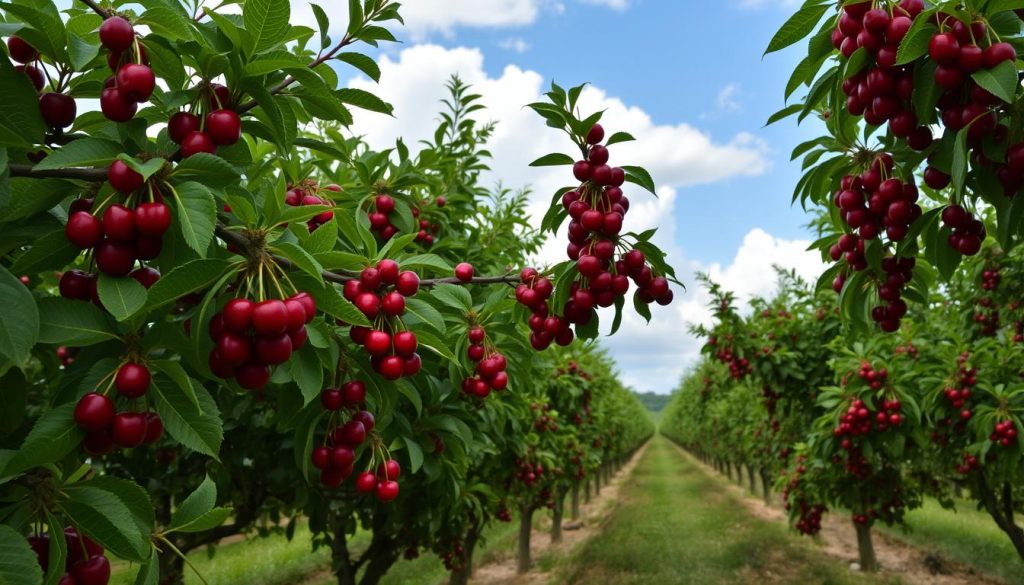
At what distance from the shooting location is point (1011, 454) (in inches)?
202

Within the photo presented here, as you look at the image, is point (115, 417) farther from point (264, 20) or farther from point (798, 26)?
point (798, 26)

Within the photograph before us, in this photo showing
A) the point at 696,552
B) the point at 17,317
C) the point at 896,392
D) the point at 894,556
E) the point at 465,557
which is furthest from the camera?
the point at 696,552

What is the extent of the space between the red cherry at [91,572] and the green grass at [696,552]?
11961 mm

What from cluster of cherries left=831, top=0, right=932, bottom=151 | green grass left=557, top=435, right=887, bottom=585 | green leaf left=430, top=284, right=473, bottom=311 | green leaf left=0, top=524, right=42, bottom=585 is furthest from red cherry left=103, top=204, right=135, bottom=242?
green grass left=557, top=435, right=887, bottom=585

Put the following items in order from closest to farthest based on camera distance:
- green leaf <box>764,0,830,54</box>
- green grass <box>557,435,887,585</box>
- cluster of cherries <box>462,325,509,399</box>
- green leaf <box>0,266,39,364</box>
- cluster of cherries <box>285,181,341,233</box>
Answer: green leaf <box>0,266,39,364</box> → green leaf <box>764,0,830,54</box> → cluster of cherries <box>285,181,341,233</box> → cluster of cherries <box>462,325,509,399</box> → green grass <box>557,435,887,585</box>

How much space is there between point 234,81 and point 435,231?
3.11m

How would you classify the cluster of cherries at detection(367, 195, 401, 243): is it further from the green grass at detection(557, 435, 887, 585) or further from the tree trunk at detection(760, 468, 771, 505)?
the tree trunk at detection(760, 468, 771, 505)

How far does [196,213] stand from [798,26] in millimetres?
1976

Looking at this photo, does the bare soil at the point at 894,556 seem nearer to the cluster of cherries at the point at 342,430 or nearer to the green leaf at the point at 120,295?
the cluster of cherries at the point at 342,430

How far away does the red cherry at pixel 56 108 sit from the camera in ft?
4.53

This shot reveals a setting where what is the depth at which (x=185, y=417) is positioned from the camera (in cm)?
135

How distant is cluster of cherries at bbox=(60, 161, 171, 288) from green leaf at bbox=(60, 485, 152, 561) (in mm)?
489

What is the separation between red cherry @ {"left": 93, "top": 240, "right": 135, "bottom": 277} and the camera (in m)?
1.21

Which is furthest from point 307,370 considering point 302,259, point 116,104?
point 116,104
